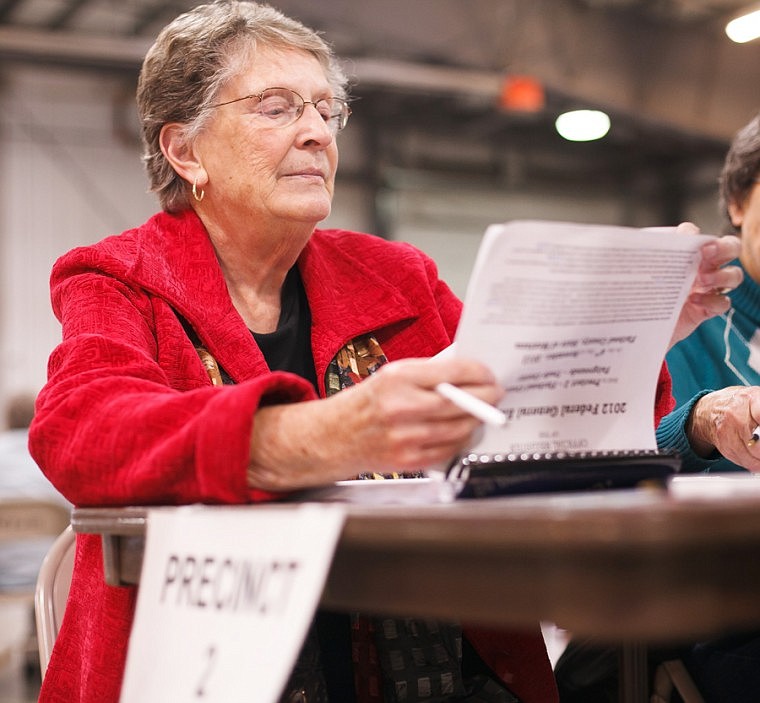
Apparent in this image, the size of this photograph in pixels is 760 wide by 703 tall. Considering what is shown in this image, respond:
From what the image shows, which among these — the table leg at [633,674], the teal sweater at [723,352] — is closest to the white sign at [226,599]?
the table leg at [633,674]

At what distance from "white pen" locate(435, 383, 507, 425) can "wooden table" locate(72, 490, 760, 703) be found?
13 cm

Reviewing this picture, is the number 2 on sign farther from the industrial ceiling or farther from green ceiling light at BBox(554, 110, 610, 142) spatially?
green ceiling light at BBox(554, 110, 610, 142)

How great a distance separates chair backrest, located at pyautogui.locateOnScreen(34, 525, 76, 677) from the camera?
1.29m

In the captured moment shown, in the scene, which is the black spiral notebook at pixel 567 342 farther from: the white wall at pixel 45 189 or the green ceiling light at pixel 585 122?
the white wall at pixel 45 189

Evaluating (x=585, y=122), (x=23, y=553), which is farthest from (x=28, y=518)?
(x=585, y=122)

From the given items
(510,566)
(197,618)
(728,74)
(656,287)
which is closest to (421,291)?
(656,287)

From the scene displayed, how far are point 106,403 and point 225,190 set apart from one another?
2.07 ft

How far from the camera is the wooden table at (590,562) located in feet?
1.80

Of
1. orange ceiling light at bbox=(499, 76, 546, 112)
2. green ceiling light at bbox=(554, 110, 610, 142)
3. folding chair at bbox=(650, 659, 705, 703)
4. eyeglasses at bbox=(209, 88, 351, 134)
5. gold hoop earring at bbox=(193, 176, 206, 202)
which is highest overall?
green ceiling light at bbox=(554, 110, 610, 142)

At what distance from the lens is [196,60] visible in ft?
4.94

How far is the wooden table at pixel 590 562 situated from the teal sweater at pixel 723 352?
1274 millimetres

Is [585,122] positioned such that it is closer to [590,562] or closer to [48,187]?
[48,187]

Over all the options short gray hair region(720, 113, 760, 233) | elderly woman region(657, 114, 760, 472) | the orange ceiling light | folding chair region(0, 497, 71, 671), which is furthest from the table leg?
the orange ceiling light

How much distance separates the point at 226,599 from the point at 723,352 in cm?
135
